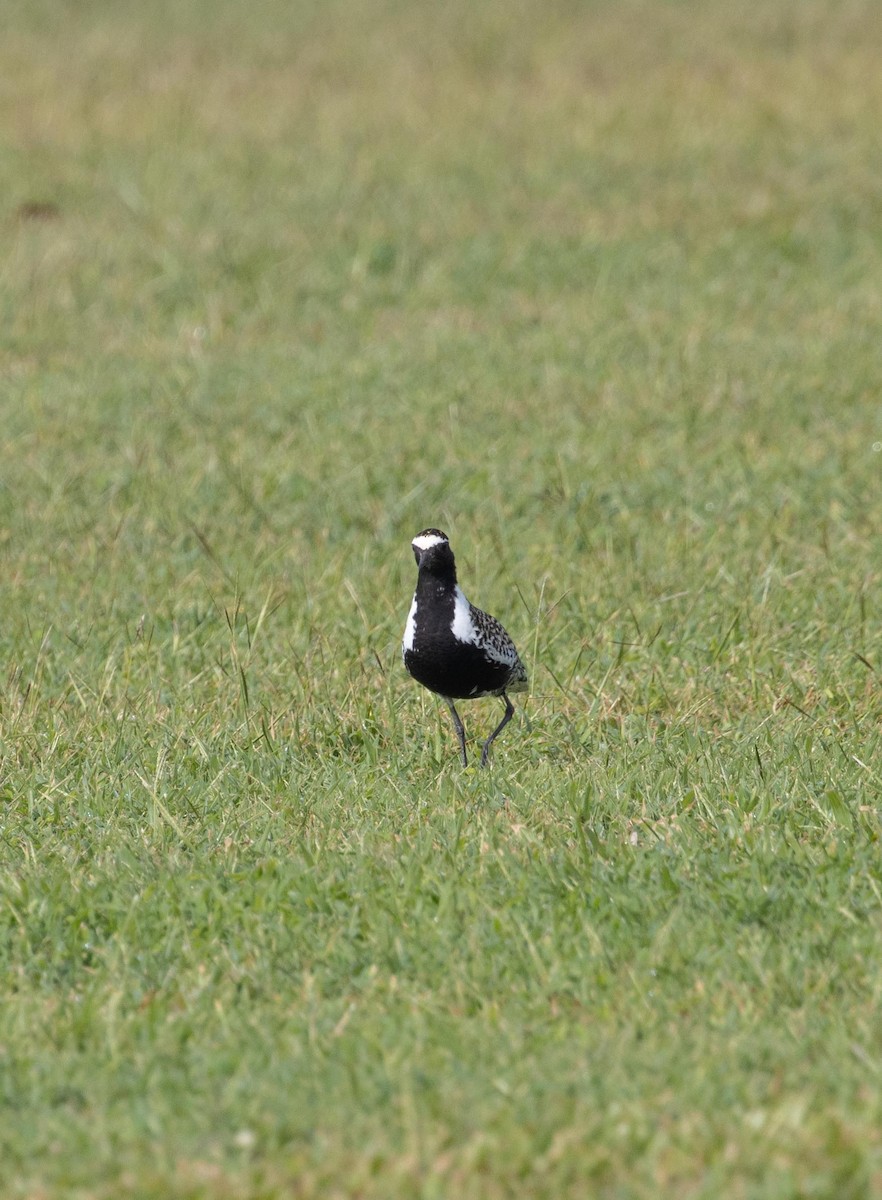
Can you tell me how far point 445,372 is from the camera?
404 inches

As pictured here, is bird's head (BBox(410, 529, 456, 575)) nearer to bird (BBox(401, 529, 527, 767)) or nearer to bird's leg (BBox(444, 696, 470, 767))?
bird (BBox(401, 529, 527, 767))

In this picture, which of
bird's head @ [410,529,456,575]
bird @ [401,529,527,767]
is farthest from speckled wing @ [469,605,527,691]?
bird's head @ [410,529,456,575]

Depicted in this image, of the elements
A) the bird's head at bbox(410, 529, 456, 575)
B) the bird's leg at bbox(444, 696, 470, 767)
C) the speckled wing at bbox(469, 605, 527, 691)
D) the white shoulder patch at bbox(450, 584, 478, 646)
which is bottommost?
the bird's leg at bbox(444, 696, 470, 767)

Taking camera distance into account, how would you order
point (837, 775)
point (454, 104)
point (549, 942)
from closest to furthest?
point (549, 942) < point (837, 775) < point (454, 104)

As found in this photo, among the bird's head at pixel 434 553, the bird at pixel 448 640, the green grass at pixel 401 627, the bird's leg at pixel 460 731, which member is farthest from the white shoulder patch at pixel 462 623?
the green grass at pixel 401 627

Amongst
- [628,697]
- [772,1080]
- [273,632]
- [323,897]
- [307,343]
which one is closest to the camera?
[772,1080]

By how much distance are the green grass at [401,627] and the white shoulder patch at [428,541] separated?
0.75 metres

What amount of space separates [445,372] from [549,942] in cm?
660

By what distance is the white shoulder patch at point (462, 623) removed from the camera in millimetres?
5289

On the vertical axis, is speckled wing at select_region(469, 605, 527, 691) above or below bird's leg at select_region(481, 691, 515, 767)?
above

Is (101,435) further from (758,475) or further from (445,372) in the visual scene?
(758,475)

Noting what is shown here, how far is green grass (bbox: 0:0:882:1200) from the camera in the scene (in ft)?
11.5

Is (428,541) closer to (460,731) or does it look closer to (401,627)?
(460,731)

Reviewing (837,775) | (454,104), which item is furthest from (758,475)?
(454,104)
